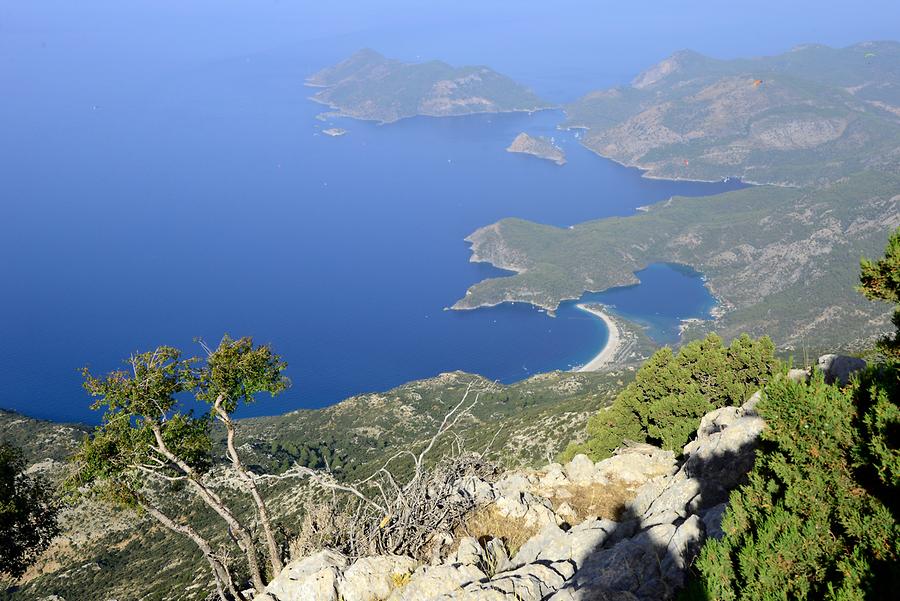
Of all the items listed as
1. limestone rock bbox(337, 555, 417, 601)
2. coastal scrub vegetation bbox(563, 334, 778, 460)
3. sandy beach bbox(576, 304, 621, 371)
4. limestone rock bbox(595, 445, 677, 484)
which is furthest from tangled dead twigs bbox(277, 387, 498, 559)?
sandy beach bbox(576, 304, 621, 371)

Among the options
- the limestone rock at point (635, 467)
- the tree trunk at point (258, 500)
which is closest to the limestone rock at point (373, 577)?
the tree trunk at point (258, 500)

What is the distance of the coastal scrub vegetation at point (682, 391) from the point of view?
1220 inches

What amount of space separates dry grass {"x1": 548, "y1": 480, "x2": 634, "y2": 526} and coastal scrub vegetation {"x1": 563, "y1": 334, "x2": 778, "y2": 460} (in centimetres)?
852

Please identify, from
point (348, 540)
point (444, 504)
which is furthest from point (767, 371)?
point (348, 540)

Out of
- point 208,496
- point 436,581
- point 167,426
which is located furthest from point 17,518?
point 436,581

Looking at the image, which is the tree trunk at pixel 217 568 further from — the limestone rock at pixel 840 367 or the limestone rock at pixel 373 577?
the limestone rock at pixel 840 367

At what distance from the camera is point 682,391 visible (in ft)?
111

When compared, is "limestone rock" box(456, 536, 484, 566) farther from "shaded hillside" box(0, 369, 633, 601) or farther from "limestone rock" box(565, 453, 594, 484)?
"limestone rock" box(565, 453, 594, 484)

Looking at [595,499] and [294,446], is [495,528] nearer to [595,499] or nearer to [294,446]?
[595,499]

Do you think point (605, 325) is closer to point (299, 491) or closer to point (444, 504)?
point (299, 491)

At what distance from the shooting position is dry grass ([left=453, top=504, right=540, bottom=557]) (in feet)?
53.7

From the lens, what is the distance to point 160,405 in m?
20.7

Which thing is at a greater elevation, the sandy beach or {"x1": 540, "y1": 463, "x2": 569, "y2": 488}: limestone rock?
{"x1": 540, "y1": 463, "x2": 569, "y2": 488}: limestone rock

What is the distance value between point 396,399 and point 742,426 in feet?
285
